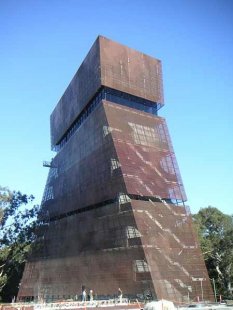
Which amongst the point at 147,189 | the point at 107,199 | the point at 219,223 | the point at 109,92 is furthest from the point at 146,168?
the point at 219,223

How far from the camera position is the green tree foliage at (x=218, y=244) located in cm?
6488

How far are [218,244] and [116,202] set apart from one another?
85.3ft

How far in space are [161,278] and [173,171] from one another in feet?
65.8

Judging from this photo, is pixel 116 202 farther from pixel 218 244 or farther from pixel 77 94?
pixel 77 94

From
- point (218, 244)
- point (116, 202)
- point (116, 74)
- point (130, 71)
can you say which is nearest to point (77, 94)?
point (116, 74)

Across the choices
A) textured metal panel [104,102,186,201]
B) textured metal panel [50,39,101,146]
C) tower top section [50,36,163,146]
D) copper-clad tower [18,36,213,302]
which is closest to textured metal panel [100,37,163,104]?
tower top section [50,36,163,146]

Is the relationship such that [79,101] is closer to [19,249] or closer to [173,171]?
[173,171]

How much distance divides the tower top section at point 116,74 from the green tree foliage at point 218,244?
83.5ft

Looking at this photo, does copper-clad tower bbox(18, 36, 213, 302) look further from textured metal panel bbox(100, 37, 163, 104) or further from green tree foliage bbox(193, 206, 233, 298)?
green tree foliage bbox(193, 206, 233, 298)

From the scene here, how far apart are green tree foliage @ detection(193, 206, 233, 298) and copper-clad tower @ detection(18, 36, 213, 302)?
15.2 meters

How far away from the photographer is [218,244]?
66.0 metres

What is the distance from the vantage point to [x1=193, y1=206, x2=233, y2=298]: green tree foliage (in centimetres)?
6488

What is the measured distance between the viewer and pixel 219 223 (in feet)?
228

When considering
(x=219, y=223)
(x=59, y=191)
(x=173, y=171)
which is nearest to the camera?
(x=173, y=171)
